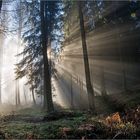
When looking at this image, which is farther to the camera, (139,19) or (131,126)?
(139,19)

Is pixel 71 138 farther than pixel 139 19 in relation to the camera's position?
No

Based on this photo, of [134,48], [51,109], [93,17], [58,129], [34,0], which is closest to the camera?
[58,129]

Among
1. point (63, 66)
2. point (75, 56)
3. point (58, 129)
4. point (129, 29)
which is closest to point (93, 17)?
point (129, 29)

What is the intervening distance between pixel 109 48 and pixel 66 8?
9849mm

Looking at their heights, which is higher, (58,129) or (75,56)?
(75,56)

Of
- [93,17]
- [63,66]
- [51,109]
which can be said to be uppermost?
[93,17]

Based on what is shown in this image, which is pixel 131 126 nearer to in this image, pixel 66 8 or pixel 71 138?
pixel 71 138

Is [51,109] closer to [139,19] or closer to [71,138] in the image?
[71,138]

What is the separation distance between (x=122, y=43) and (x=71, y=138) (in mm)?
25539

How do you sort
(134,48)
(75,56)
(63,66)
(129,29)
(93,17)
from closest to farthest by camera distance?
(93,17) < (129,29) < (134,48) < (75,56) < (63,66)

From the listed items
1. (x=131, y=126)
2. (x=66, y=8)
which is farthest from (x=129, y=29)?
(x=131, y=126)

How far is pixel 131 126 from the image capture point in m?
11.5

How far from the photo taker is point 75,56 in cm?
4422

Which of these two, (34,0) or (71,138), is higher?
(34,0)
